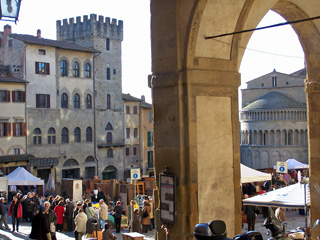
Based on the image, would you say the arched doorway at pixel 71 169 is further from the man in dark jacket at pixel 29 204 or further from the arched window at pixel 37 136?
the man in dark jacket at pixel 29 204

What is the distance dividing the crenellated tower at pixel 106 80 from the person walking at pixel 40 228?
113 feet

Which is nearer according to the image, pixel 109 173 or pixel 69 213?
pixel 69 213

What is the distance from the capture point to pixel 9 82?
3950 centimetres

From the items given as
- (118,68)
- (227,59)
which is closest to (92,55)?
(118,68)

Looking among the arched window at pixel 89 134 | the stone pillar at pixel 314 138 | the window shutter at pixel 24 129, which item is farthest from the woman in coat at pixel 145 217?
the arched window at pixel 89 134

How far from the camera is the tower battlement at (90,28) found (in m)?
50.1

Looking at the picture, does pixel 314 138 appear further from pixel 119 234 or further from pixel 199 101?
pixel 119 234

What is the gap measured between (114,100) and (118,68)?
320 centimetres

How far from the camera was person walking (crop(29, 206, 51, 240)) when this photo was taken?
42.5ft

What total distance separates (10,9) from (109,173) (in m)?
41.3

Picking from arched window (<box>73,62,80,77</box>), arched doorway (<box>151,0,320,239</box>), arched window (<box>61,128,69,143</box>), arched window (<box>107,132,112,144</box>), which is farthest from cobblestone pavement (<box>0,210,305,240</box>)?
arched window (<box>107,132,112,144</box>)

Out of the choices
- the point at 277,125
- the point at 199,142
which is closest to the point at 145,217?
the point at 199,142

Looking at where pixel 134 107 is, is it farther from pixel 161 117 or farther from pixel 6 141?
pixel 161 117

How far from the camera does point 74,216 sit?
18609 mm
